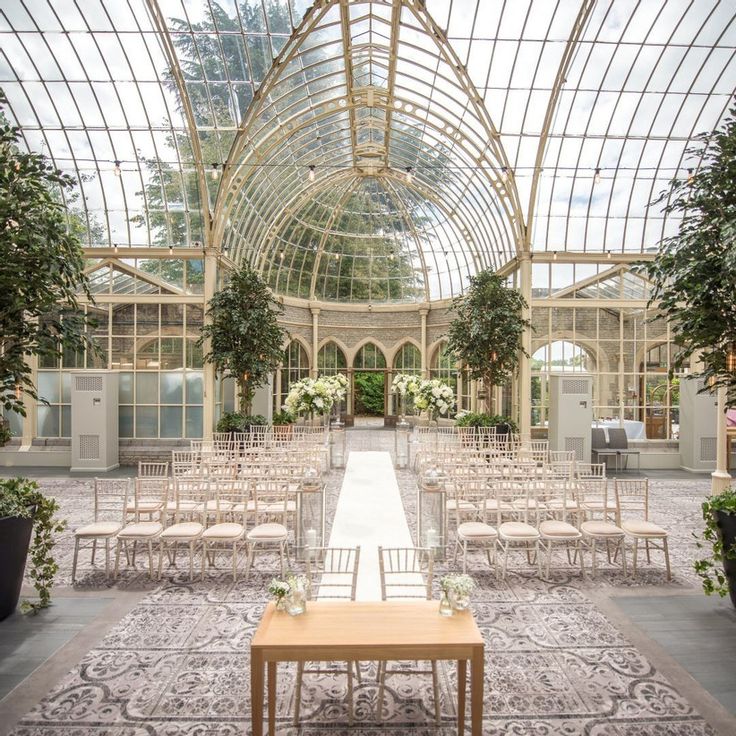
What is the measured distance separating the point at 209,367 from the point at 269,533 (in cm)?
877

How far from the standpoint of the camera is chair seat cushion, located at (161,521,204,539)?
6.32 meters

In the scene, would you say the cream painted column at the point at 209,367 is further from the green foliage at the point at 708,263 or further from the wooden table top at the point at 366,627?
the green foliage at the point at 708,263

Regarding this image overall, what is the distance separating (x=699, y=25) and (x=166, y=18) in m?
11.9

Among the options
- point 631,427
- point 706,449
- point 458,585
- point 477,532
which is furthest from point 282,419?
point 458,585

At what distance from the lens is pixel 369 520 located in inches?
342

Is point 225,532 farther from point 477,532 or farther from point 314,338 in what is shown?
point 314,338

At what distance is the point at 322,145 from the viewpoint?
18.0 meters

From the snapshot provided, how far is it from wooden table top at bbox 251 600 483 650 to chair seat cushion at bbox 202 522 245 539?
258 cm

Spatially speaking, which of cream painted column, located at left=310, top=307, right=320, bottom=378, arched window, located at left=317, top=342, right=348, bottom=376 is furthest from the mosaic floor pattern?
arched window, located at left=317, top=342, right=348, bottom=376

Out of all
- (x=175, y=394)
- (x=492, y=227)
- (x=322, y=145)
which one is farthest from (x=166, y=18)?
(x=492, y=227)

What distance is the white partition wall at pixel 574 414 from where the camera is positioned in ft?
45.4

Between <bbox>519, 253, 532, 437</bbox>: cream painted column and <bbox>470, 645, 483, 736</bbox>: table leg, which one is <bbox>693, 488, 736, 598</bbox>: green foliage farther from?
<bbox>519, 253, 532, 437</bbox>: cream painted column

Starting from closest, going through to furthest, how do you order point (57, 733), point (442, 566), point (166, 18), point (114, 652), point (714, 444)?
1. point (57, 733)
2. point (114, 652)
3. point (442, 566)
4. point (166, 18)
5. point (714, 444)

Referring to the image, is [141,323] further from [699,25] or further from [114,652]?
[699,25]
